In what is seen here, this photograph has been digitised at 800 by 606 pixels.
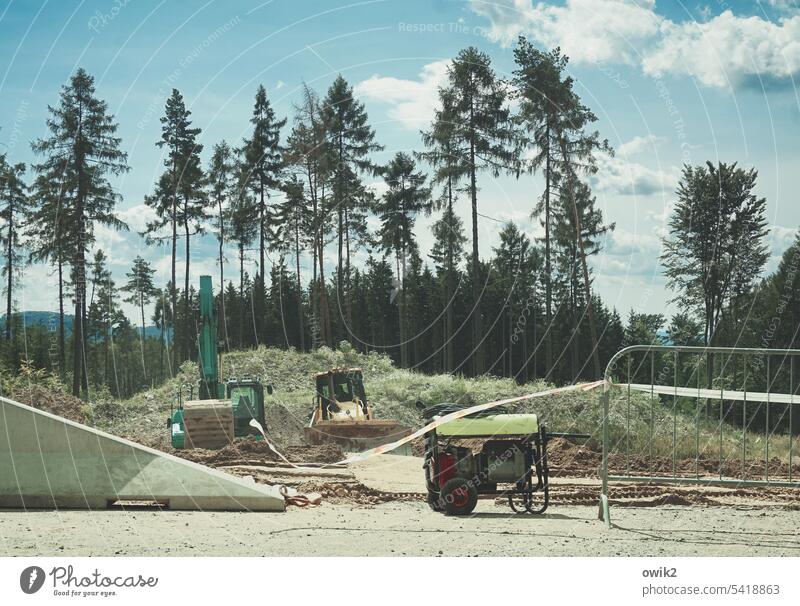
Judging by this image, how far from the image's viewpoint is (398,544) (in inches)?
295

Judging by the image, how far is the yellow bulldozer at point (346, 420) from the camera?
62.6 feet

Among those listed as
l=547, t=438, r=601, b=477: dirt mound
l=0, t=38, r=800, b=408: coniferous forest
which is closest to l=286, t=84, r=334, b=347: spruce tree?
l=0, t=38, r=800, b=408: coniferous forest

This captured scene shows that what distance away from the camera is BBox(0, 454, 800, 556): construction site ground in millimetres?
7203

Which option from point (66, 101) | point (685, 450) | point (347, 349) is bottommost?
point (685, 450)

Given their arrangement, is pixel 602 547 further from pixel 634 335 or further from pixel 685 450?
pixel 634 335

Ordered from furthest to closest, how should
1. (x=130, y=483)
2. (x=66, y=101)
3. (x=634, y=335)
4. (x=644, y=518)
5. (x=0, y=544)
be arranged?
(x=634, y=335)
(x=66, y=101)
(x=644, y=518)
(x=130, y=483)
(x=0, y=544)

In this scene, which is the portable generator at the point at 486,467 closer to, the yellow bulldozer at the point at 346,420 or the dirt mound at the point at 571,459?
the dirt mound at the point at 571,459

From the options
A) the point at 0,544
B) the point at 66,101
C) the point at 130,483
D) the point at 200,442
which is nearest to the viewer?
the point at 0,544

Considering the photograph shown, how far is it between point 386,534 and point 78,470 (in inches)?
126

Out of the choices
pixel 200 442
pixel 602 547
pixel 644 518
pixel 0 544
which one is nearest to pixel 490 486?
pixel 644 518

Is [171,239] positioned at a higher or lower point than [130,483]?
higher

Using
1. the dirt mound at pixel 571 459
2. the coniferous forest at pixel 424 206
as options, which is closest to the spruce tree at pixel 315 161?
the coniferous forest at pixel 424 206

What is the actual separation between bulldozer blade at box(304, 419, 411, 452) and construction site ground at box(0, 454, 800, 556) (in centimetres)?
742

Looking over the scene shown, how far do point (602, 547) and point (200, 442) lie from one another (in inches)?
487
